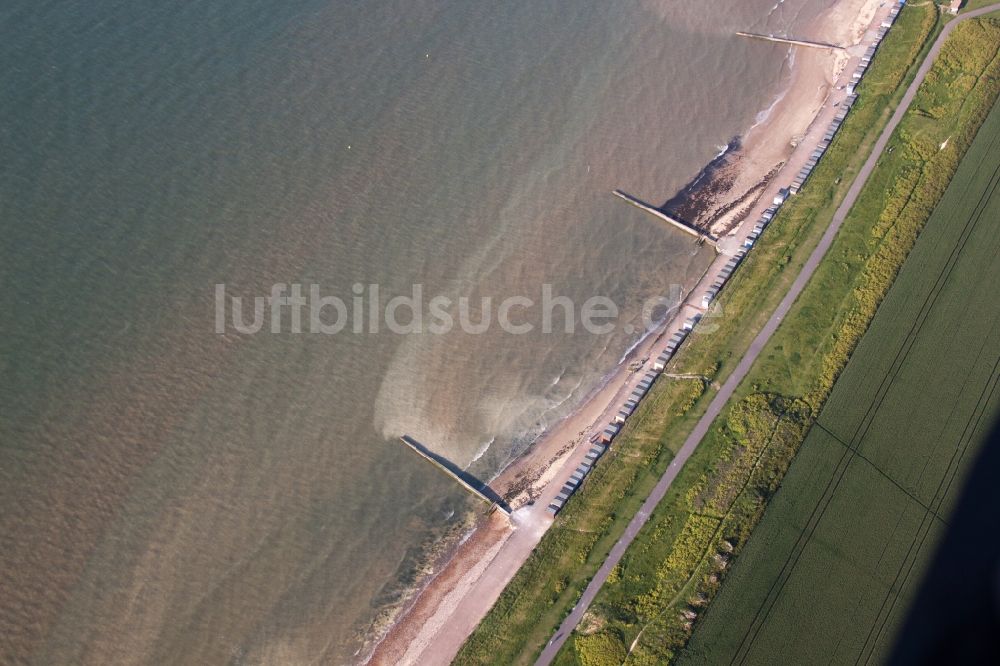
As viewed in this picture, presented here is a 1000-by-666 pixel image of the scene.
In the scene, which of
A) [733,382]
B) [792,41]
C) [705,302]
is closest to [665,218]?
[705,302]

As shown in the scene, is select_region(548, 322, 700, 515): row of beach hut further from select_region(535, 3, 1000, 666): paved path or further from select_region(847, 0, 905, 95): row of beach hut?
select_region(847, 0, 905, 95): row of beach hut

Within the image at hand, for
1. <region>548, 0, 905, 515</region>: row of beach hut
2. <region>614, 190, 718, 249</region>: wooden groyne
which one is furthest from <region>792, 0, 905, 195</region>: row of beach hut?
<region>614, 190, 718, 249</region>: wooden groyne

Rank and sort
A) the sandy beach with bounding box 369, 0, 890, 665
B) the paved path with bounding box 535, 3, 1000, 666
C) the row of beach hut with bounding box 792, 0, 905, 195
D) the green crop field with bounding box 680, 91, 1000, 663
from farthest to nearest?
the row of beach hut with bounding box 792, 0, 905, 195 < the sandy beach with bounding box 369, 0, 890, 665 < the green crop field with bounding box 680, 91, 1000, 663 < the paved path with bounding box 535, 3, 1000, 666

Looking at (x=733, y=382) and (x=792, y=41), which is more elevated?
(x=792, y=41)

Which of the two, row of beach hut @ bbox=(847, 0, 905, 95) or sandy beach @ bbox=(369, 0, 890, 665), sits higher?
row of beach hut @ bbox=(847, 0, 905, 95)

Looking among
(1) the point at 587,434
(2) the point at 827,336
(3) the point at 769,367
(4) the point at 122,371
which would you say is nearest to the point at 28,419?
(4) the point at 122,371

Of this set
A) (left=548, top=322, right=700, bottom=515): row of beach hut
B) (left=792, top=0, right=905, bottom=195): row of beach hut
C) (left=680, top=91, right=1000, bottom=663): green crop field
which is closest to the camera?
(left=680, top=91, right=1000, bottom=663): green crop field

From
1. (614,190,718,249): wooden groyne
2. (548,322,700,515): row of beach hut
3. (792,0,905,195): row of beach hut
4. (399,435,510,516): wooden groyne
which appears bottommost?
(399,435,510,516): wooden groyne

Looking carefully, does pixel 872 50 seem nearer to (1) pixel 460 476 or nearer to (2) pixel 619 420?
(2) pixel 619 420

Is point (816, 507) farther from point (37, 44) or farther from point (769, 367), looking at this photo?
point (37, 44)
